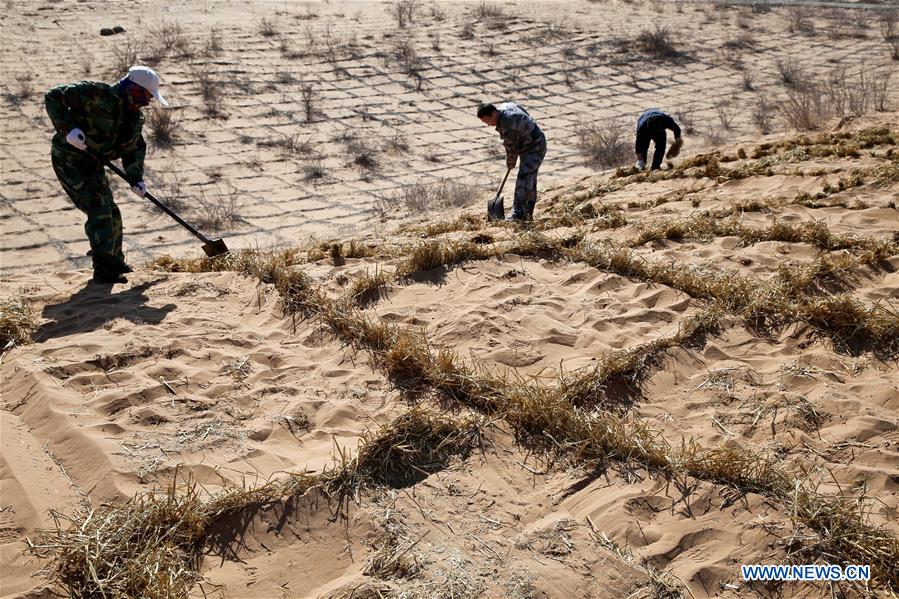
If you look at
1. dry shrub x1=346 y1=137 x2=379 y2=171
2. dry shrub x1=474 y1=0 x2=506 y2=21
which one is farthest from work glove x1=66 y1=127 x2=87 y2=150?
dry shrub x1=474 y1=0 x2=506 y2=21

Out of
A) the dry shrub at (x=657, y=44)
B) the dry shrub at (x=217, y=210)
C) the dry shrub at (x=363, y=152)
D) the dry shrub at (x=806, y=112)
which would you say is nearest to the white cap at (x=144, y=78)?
the dry shrub at (x=217, y=210)

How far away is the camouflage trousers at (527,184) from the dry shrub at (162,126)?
5.00 meters

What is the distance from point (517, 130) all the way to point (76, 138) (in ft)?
11.4

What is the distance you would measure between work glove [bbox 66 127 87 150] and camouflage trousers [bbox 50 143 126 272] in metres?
0.23

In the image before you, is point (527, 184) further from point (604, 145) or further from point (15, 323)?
point (15, 323)

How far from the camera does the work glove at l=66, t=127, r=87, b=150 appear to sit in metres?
4.56

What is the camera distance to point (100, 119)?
4.86 meters

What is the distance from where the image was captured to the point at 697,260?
4.91 metres

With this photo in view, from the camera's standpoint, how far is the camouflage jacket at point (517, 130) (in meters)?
6.55

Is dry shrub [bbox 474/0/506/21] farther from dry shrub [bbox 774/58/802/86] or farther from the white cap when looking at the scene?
the white cap

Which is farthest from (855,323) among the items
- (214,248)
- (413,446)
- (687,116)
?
(687,116)

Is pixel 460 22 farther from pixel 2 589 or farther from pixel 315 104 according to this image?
pixel 2 589

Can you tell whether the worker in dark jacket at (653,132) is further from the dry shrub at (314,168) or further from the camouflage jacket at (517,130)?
the dry shrub at (314,168)

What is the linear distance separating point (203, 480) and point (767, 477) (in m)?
2.14
